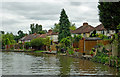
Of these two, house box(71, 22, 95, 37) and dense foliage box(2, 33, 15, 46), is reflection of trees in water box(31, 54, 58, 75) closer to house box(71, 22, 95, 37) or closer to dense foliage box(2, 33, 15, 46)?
house box(71, 22, 95, 37)

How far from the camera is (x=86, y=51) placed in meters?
36.0

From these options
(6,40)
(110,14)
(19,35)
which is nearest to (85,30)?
(6,40)

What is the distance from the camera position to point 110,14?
27.1 metres

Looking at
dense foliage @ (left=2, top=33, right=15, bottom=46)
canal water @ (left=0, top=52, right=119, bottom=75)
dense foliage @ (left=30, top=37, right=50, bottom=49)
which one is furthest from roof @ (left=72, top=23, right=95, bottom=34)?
canal water @ (left=0, top=52, right=119, bottom=75)

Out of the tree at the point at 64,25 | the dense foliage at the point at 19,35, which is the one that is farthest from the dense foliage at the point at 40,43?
the dense foliage at the point at 19,35

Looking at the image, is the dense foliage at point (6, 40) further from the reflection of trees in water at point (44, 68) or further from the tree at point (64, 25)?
the reflection of trees in water at point (44, 68)

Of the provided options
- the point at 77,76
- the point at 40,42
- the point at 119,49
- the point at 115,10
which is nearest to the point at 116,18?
the point at 115,10

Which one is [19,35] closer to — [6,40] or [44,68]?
[6,40]

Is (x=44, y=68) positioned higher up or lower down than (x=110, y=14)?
lower down

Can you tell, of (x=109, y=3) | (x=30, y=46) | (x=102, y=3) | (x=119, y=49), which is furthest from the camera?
(x=30, y=46)

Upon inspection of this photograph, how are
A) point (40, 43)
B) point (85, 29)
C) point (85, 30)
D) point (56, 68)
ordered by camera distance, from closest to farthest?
1. point (56, 68)
2. point (40, 43)
3. point (85, 30)
4. point (85, 29)

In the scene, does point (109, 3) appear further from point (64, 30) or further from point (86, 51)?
point (64, 30)

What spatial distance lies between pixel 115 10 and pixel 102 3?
3040mm

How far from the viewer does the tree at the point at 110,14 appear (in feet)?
84.5
